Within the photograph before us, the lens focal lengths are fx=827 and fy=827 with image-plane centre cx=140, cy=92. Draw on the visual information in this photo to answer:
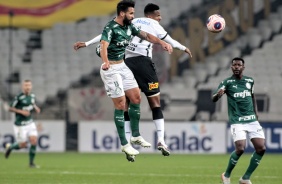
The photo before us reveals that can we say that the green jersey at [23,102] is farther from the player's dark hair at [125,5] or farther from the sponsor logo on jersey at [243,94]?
the player's dark hair at [125,5]

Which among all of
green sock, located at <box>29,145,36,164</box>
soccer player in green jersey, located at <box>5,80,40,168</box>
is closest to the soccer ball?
green sock, located at <box>29,145,36,164</box>

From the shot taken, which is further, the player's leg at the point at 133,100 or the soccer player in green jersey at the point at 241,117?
the soccer player in green jersey at the point at 241,117

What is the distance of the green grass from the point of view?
54.5 ft

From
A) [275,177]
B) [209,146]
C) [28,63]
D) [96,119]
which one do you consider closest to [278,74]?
[209,146]

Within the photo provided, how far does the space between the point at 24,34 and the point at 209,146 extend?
348 inches

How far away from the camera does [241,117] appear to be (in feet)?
49.2

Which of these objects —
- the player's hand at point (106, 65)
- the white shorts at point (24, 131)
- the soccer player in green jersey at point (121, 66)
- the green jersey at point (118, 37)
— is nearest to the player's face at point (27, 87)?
the white shorts at point (24, 131)

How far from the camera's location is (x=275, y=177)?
17.2 meters

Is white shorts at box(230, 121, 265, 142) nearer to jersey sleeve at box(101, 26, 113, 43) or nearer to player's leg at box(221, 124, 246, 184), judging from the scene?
→ player's leg at box(221, 124, 246, 184)

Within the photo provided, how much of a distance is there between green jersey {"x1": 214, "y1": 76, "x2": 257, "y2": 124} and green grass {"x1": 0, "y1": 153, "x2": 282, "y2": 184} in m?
1.63

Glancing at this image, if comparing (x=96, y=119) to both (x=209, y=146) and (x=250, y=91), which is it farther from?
(x=250, y=91)

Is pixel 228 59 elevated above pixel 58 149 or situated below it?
above

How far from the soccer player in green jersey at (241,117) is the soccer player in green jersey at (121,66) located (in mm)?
2005

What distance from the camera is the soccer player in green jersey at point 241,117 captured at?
584 inches
